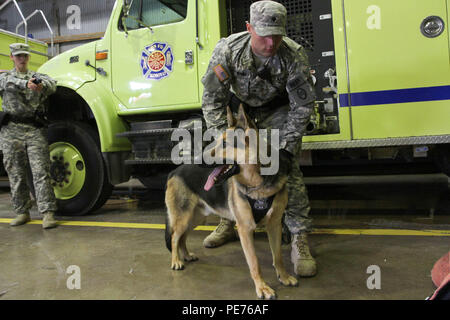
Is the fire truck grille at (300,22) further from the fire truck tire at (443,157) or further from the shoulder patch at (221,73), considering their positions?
the fire truck tire at (443,157)

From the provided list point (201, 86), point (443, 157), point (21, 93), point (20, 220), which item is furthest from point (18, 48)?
point (443, 157)

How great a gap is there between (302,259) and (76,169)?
9.33 feet

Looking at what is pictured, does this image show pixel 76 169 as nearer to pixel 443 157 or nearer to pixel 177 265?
pixel 177 265

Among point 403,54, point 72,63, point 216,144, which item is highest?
point 72,63

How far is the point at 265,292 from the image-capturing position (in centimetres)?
180

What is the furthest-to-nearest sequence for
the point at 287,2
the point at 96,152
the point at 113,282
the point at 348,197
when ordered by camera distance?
the point at 348,197, the point at 96,152, the point at 287,2, the point at 113,282

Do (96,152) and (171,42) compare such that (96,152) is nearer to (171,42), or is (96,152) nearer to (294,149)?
(171,42)

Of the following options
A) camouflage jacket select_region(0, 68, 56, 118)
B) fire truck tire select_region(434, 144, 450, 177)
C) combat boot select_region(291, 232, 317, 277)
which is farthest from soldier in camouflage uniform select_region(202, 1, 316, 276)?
camouflage jacket select_region(0, 68, 56, 118)

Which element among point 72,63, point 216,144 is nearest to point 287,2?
point 216,144

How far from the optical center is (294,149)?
2201 millimetres

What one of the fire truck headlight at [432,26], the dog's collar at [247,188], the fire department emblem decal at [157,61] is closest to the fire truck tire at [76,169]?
the fire department emblem decal at [157,61]

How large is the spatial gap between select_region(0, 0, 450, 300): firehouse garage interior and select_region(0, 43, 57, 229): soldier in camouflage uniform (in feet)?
0.78

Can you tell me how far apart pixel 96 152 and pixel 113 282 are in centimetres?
199

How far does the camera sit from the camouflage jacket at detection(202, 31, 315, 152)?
2.17m
